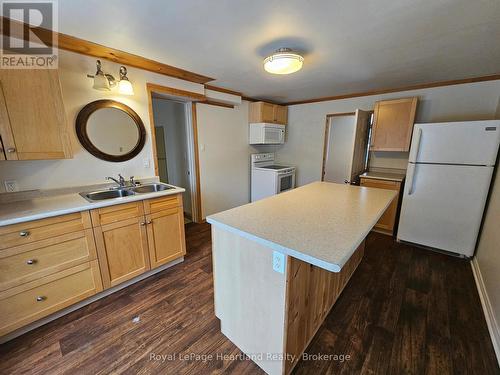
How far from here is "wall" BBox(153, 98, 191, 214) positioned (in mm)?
3586

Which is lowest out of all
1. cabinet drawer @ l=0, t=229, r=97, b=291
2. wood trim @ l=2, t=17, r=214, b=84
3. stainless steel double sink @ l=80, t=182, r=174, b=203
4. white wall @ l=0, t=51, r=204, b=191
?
cabinet drawer @ l=0, t=229, r=97, b=291

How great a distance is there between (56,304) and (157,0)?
7.72 feet

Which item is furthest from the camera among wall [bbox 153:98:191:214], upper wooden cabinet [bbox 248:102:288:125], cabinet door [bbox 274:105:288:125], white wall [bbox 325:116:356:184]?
cabinet door [bbox 274:105:288:125]

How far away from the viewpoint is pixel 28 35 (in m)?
1.63

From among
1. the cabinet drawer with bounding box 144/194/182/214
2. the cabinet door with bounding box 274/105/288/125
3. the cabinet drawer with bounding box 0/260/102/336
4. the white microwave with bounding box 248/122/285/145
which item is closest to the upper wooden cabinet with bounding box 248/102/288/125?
the cabinet door with bounding box 274/105/288/125

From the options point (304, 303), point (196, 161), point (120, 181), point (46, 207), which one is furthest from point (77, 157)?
point (304, 303)

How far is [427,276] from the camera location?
219cm

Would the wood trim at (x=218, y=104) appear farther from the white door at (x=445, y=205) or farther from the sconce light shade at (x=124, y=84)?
the white door at (x=445, y=205)

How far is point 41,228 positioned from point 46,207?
20cm

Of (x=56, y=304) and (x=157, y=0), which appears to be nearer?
(x=157, y=0)

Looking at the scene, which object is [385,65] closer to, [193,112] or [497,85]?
[497,85]

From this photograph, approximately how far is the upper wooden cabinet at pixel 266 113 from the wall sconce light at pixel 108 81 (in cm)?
233

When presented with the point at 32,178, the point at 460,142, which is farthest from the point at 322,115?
the point at 32,178

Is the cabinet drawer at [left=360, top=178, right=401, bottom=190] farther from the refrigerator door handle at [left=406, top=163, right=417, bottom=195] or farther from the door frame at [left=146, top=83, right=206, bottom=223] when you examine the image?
the door frame at [left=146, top=83, right=206, bottom=223]
